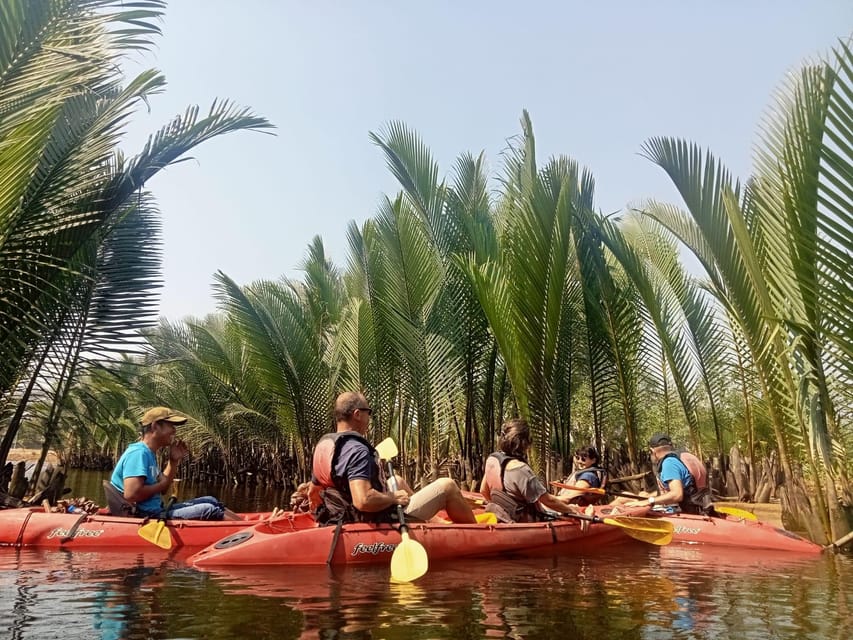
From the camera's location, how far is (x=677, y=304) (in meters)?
10.4

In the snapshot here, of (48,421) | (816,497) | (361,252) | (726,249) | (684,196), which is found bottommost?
(816,497)

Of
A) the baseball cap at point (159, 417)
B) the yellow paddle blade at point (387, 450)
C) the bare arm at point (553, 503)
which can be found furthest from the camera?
the yellow paddle blade at point (387, 450)

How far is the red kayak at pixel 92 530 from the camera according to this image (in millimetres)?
6469

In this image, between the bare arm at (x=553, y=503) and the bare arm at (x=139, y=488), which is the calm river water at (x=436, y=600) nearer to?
the bare arm at (x=139, y=488)

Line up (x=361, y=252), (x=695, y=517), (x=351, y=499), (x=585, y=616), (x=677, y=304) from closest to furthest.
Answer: (x=585, y=616) < (x=351, y=499) < (x=695, y=517) < (x=677, y=304) < (x=361, y=252)

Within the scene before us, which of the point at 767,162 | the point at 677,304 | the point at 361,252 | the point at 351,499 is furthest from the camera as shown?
the point at 361,252

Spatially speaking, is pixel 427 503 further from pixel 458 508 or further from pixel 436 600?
pixel 436 600

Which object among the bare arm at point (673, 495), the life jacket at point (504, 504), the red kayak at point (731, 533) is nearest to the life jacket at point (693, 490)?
the bare arm at point (673, 495)

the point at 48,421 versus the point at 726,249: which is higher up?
the point at 726,249

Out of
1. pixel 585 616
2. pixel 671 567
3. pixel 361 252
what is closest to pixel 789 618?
pixel 585 616

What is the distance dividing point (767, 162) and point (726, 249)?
1540mm

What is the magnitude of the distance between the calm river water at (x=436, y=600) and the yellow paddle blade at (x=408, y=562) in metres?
0.11

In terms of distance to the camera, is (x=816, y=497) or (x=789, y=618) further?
(x=816, y=497)

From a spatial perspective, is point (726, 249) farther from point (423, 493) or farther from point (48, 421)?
point (48, 421)
